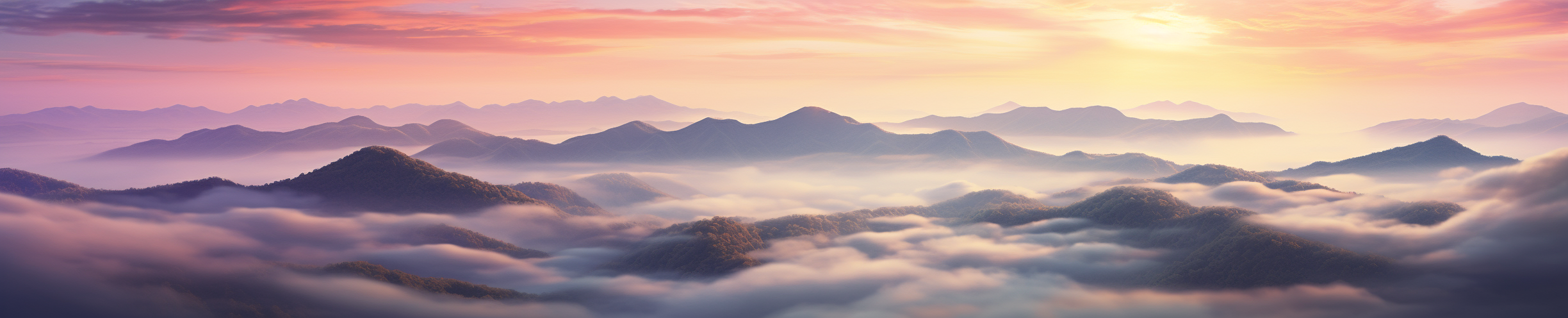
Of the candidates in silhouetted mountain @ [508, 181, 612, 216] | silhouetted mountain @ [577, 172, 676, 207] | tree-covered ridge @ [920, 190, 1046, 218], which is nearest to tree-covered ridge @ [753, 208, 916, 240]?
tree-covered ridge @ [920, 190, 1046, 218]

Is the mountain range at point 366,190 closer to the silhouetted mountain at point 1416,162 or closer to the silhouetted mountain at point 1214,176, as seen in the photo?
the silhouetted mountain at point 1214,176

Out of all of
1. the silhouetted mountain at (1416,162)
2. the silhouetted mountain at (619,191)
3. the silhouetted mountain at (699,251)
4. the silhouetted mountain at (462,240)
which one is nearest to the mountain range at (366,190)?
the silhouetted mountain at (462,240)

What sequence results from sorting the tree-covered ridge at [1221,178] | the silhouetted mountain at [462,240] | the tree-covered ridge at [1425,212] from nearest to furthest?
the tree-covered ridge at [1425,212]
the silhouetted mountain at [462,240]
the tree-covered ridge at [1221,178]

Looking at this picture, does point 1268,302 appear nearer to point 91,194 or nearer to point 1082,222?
Answer: point 1082,222

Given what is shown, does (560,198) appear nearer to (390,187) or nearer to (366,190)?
(390,187)

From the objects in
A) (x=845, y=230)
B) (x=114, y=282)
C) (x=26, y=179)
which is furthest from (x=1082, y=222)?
(x=26, y=179)

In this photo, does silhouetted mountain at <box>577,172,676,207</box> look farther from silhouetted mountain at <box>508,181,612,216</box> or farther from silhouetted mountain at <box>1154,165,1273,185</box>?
silhouetted mountain at <box>1154,165,1273,185</box>

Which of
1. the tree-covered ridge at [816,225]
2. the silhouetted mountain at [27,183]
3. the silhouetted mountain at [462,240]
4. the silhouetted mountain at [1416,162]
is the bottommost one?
the silhouetted mountain at [462,240]

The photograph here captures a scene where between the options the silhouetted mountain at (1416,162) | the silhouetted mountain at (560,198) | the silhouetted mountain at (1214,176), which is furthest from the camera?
the silhouetted mountain at (1416,162)
